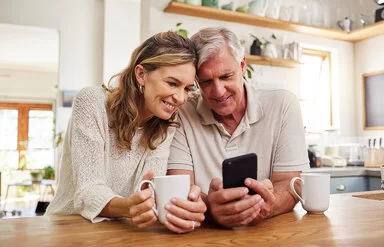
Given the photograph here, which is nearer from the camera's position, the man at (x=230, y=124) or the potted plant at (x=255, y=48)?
the man at (x=230, y=124)

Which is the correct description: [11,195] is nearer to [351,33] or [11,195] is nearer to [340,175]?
[340,175]

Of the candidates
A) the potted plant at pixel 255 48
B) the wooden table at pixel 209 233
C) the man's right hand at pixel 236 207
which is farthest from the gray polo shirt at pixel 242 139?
the potted plant at pixel 255 48

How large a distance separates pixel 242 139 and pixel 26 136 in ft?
9.65

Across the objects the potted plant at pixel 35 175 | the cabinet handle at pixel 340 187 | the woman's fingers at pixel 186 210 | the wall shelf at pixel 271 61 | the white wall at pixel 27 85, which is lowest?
the cabinet handle at pixel 340 187

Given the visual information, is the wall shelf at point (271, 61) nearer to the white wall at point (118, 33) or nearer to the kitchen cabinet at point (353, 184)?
the white wall at point (118, 33)

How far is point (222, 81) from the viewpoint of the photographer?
137 cm

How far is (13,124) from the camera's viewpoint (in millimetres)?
3576

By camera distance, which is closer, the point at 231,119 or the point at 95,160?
the point at 95,160

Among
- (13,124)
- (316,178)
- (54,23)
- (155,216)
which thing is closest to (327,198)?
(316,178)

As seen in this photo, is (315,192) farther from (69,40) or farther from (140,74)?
(69,40)

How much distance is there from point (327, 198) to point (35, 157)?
304 cm

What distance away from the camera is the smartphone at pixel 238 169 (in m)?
0.89

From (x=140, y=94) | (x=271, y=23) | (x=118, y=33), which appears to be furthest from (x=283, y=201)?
(x=271, y=23)

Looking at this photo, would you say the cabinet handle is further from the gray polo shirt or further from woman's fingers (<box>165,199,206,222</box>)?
woman's fingers (<box>165,199,206,222</box>)
